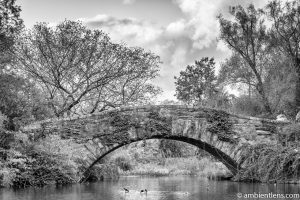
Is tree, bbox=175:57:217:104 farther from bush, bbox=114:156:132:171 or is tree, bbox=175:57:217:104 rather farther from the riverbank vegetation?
bush, bbox=114:156:132:171

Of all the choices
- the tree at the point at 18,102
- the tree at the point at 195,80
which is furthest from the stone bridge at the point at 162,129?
the tree at the point at 195,80

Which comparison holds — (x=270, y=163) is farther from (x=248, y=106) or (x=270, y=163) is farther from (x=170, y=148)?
(x=170, y=148)

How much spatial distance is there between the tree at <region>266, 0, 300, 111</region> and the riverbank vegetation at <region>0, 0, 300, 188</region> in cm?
6

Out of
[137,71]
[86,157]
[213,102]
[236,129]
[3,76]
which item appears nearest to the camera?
[86,157]

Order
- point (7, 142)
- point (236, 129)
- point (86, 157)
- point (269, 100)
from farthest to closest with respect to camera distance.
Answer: point (269, 100), point (236, 129), point (86, 157), point (7, 142)

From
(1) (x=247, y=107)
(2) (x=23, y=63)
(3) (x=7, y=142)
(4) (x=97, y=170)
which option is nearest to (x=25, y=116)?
(3) (x=7, y=142)

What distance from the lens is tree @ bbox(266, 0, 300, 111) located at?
88.9ft

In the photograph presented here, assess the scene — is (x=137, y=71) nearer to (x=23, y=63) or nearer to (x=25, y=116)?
(x=23, y=63)

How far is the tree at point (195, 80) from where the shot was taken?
45.6 m

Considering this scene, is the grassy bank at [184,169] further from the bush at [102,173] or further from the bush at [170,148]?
the bush at [170,148]

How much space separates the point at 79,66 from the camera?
23.9m

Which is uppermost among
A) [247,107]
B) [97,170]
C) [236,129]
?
[247,107]

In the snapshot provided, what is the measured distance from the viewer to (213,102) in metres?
30.2

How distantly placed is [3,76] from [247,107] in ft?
54.8
